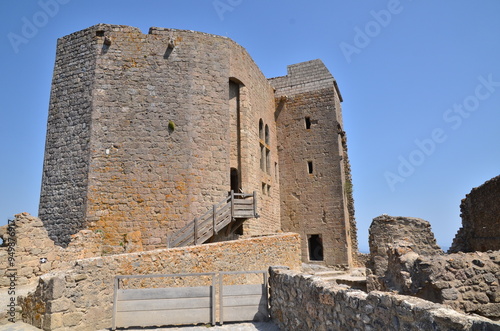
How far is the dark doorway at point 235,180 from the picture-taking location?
16864mm

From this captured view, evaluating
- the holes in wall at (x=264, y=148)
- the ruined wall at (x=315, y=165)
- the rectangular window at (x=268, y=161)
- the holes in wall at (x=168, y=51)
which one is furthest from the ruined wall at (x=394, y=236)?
the holes in wall at (x=168, y=51)

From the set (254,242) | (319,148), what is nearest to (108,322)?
(254,242)

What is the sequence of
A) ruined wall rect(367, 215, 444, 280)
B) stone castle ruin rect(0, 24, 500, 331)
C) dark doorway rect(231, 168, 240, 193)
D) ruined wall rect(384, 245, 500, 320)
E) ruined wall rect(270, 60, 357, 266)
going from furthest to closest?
ruined wall rect(270, 60, 357, 266)
dark doorway rect(231, 168, 240, 193)
ruined wall rect(367, 215, 444, 280)
stone castle ruin rect(0, 24, 500, 331)
ruined wall rect(384, 245, 500, 320)

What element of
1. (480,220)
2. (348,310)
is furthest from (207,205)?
(348,310)

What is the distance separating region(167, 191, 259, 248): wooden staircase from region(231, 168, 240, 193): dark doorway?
75.4 inches

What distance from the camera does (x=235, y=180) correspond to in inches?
696

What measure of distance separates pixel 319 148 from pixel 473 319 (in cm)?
1925

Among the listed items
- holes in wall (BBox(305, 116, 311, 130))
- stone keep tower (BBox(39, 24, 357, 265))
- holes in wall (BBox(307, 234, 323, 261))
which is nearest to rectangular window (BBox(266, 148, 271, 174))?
stone keep tower (BBox(39, 24, 357, 265))

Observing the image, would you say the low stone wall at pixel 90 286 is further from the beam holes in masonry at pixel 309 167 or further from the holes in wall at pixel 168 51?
the beam holes in masonry at pixel 309 167

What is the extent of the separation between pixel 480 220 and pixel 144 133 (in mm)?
12315

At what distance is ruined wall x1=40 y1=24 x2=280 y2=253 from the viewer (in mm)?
14133

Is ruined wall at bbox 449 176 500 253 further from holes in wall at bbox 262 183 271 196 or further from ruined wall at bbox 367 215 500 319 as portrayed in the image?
holes in wall at bbox 262 183 271 196

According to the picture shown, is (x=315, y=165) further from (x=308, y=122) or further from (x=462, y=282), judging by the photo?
(x=462, y=282)

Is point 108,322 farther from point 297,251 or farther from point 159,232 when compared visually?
point 297,251
